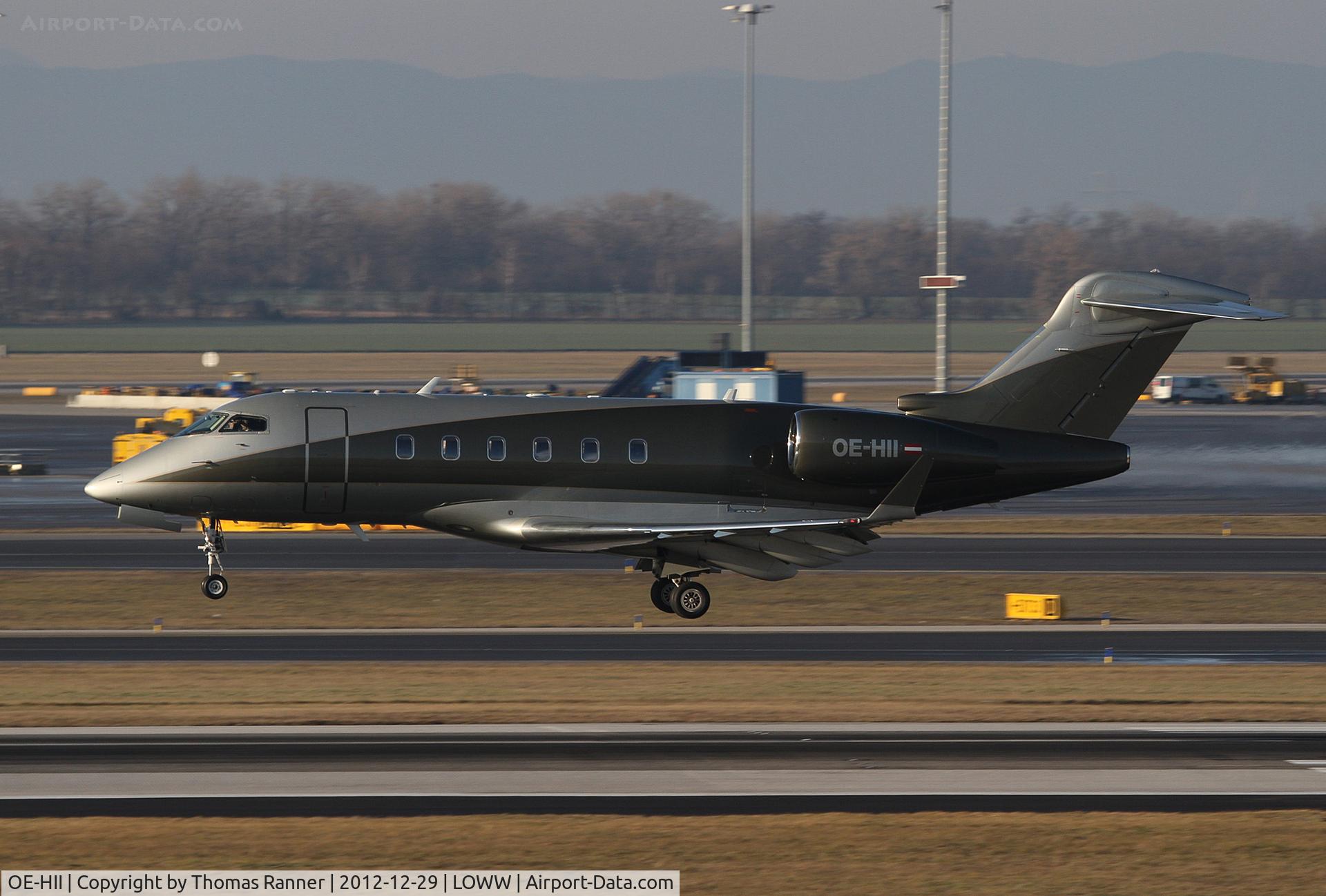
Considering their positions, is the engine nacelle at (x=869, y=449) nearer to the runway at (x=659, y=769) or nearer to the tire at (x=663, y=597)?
the tire at (x=663, y=597)

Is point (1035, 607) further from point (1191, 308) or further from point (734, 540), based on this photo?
point (734, 540)

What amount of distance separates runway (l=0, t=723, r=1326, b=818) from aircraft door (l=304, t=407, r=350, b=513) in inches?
348

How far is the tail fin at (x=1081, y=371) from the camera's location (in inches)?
1296

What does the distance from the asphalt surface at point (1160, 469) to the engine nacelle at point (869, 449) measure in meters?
22.3

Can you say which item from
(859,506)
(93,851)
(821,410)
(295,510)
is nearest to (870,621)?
(859,506)

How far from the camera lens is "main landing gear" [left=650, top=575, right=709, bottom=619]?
32750 mm

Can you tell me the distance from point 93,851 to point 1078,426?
2290 cm

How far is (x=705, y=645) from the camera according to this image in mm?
31125

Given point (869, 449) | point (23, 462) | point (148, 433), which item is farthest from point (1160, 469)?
point (23, 462)

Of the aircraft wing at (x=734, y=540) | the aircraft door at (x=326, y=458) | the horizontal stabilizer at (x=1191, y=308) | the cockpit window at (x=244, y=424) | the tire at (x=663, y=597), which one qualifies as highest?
the horizontal stabilizer at (x=1191, y=308)

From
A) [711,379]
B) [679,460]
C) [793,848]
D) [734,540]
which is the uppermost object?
[711,379]

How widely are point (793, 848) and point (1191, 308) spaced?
1909 centimetres

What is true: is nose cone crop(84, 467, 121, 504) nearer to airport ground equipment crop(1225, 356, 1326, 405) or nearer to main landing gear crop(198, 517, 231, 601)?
main landing gear crop(198, 517, 231, 601)

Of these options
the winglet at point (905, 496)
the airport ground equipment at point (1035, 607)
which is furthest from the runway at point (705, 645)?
the winglet at point (905, 496)
